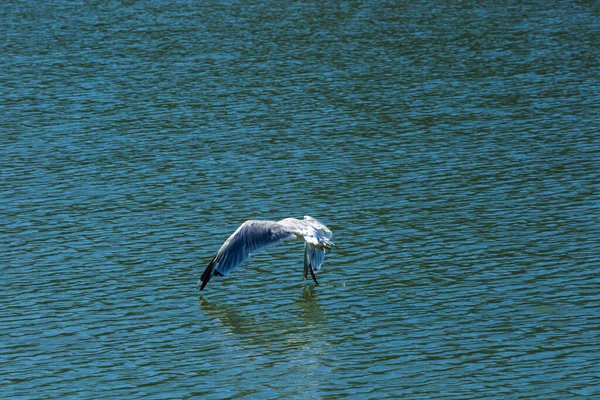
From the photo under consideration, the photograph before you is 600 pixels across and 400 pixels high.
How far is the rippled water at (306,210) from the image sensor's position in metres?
19.6

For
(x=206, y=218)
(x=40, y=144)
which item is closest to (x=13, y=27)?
(x=40, y=144)

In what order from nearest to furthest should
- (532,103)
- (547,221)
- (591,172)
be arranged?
(547,221)
(591,172)
(532,103)

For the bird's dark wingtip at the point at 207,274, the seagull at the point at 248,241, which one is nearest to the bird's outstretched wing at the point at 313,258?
the seagull at the point at 248,241

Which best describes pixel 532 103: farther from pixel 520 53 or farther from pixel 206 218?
pixel 206 218

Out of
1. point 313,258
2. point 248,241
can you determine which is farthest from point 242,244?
point 313,258

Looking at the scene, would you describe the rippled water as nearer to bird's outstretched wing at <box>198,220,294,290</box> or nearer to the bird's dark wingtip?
the bird's dark wingtip

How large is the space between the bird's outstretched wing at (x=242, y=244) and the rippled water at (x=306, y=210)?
741mm

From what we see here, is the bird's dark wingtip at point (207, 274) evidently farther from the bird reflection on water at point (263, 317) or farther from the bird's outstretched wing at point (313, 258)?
the bird's outstretched wing at point (313, 258)

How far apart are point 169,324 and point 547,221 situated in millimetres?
10360

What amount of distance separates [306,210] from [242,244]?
6086mm

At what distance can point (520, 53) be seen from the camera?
48.7 metres

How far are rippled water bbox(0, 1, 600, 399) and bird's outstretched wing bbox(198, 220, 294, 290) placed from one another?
2.43 feet

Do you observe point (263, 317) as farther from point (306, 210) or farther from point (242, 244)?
point (306, 210)

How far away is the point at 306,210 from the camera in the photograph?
94.1 ft
